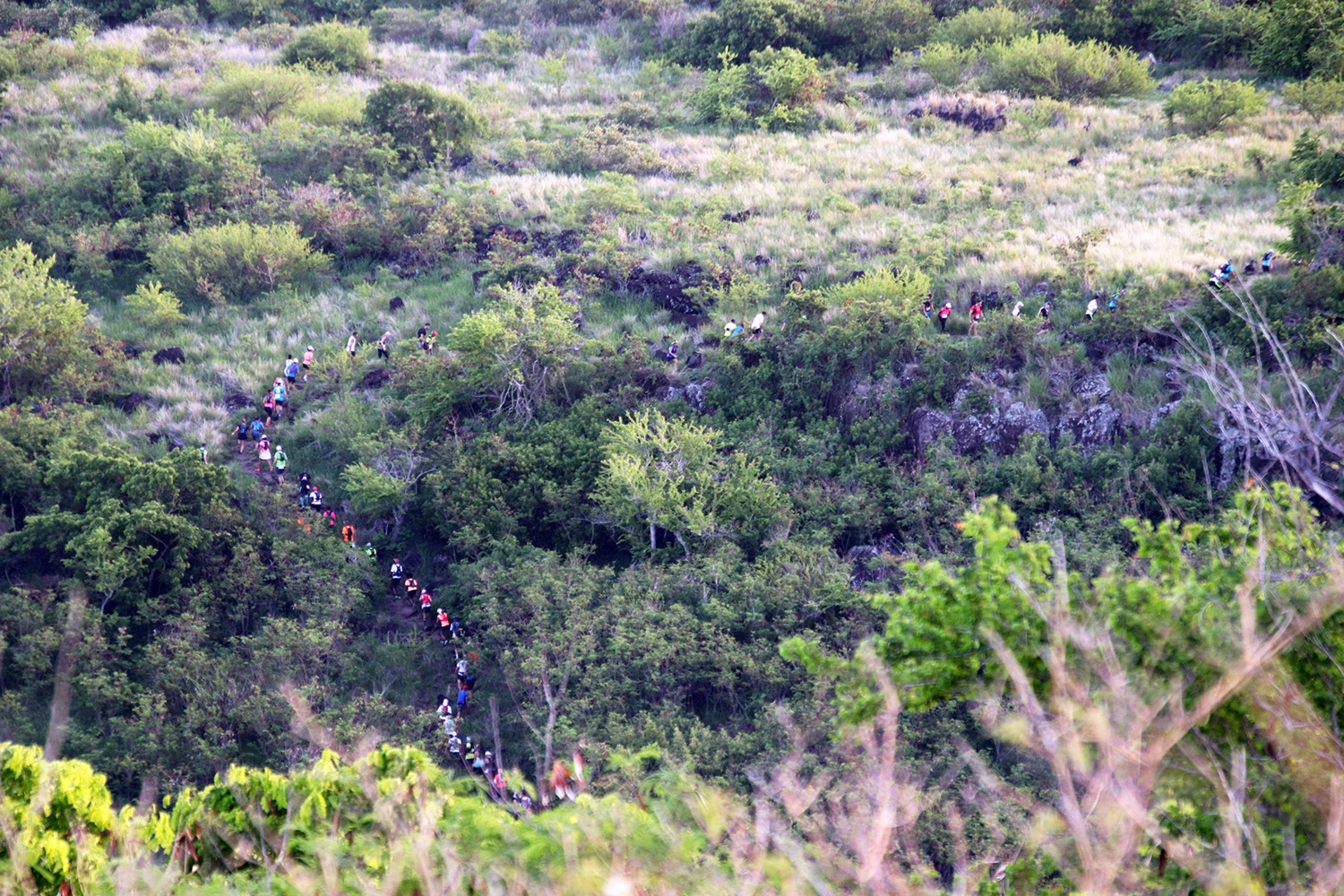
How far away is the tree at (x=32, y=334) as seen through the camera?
70.5 ft

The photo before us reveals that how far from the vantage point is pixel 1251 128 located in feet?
94.9

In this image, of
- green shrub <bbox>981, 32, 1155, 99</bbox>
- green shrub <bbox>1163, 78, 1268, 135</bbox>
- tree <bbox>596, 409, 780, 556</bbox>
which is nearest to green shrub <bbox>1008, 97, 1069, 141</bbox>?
green shrub <bbox>981, 32, 1155, 99</bbox>

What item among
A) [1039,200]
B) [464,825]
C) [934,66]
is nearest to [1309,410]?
[1039,200]

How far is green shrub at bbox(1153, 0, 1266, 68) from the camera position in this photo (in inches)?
1331

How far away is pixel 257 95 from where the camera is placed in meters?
34.9

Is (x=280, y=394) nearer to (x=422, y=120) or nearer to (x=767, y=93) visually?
(x=422, y=120)

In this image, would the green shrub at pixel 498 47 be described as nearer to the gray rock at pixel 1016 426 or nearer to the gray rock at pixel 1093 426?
the gray rock at pixel 1016 426

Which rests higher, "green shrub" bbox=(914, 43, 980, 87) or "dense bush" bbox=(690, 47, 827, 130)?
"green shrub" bbox=(914, 43, 980, 87)

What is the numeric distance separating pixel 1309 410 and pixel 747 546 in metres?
9.02

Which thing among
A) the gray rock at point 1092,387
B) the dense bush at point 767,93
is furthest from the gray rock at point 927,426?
the dense bush at point 767,93

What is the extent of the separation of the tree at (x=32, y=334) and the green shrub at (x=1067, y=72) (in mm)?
29546

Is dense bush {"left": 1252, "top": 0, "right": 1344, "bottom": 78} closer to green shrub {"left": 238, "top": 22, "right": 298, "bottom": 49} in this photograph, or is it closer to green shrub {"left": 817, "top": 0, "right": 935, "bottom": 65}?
green shrub {"left": 817, "top": 0, "right": 935, "bottom": 65}

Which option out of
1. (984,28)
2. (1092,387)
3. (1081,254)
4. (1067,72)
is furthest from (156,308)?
(984,28)

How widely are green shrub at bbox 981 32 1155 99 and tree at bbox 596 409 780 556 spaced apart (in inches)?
911
